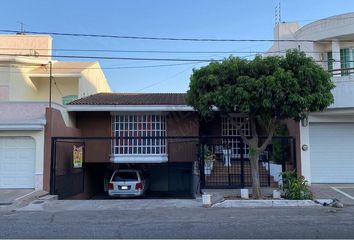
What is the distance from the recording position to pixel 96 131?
72.7 ft

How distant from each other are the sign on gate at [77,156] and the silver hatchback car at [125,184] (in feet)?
5.75

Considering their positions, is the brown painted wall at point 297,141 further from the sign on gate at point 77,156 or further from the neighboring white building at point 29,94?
the neighboring white building at point 29,94

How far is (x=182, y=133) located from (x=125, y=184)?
4.03 meters

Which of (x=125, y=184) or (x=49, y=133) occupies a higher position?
(x=49, y=133)

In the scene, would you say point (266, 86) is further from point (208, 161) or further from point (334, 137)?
point (334, 137)

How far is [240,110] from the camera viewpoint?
13945mm

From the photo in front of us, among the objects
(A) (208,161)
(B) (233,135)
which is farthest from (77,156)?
(B) (233,135)

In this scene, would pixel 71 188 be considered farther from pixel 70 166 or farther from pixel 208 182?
pixel 208 182

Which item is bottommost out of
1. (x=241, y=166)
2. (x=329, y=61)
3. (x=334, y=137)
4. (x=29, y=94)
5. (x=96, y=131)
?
(x=241, y=166)

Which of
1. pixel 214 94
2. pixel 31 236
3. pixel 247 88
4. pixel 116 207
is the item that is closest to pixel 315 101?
pixel 247 88

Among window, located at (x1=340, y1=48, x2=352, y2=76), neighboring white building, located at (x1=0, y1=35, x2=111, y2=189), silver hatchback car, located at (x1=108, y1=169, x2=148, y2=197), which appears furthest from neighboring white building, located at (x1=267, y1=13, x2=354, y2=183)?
neighboring white building, located at (x1=0, y1=35, x2=111, y2=189)

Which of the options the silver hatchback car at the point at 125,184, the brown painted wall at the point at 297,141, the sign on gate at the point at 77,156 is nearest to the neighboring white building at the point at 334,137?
the brown painted wall at the point at 297,141

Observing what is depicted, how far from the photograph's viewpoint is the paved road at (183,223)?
869 cm

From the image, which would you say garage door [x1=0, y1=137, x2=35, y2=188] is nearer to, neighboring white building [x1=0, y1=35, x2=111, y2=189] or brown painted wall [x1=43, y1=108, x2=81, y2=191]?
neighboring white building [x1=0, y1=35, x2=111, y2=189]
